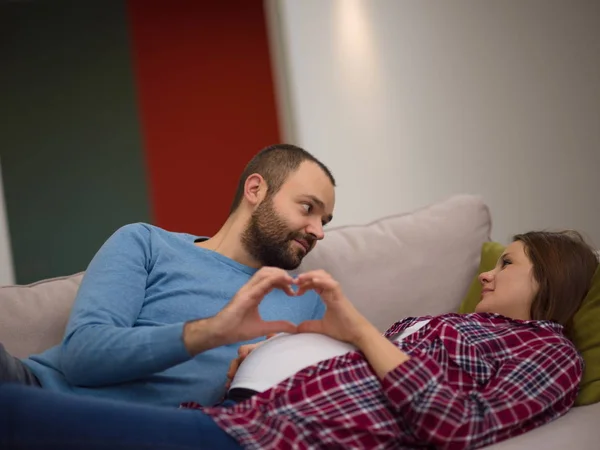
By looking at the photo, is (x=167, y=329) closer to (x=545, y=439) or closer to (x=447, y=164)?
(x=545, y=439)

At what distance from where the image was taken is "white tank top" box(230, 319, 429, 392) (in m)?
1.16

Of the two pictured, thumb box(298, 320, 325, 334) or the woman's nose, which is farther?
the woman's nose

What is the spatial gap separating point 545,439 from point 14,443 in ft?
2.55

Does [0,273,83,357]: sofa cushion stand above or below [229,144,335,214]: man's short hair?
below

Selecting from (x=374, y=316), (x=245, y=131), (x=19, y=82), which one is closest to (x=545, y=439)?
(x=374, y=316)

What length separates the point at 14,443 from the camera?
2.94 feet

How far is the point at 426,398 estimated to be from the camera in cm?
104

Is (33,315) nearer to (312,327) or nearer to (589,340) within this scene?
(312,327)

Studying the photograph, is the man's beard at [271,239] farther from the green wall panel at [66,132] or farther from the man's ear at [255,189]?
the green wall panel at [66,132]

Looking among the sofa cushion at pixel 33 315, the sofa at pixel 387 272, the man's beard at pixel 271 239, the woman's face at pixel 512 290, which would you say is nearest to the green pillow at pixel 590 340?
the woman's face at pixel 512 290

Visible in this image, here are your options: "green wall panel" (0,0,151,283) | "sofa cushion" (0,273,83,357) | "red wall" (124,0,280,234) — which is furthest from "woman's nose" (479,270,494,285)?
"green wall panel" (0,0,151,283)

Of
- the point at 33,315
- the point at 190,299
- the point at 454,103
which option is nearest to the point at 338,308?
the point at 190,299

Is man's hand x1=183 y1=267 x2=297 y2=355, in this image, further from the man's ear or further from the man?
the man's ear

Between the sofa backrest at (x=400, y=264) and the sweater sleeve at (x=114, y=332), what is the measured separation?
0.21 metres
